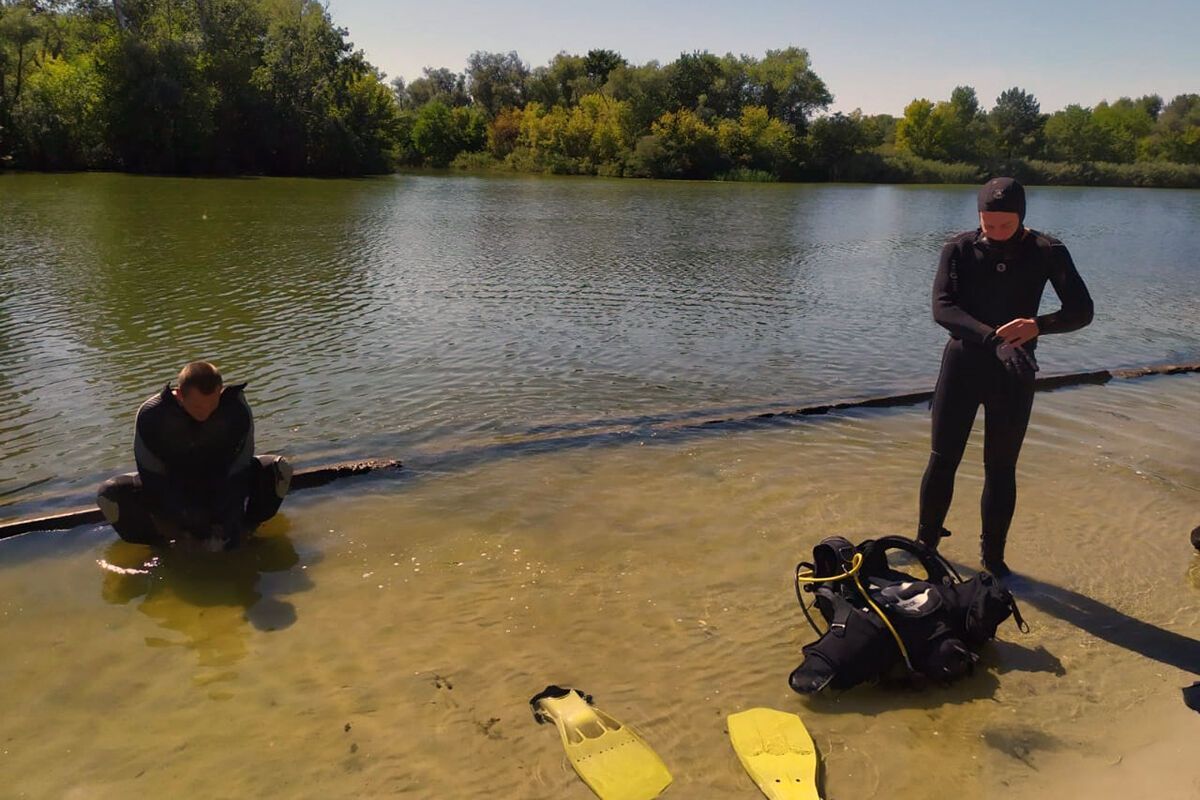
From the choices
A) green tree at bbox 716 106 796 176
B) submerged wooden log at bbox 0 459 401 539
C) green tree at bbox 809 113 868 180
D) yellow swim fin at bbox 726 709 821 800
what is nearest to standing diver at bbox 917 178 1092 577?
yellow swim fin at bbox 726 709 821 800

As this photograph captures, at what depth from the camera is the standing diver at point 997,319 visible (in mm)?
4840

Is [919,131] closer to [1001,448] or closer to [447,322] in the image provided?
[447,322]

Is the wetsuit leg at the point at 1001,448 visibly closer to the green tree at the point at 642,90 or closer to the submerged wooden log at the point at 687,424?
the submerged wooden log at the point at 687,424

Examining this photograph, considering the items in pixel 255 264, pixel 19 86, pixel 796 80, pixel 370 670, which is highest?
pixel 796 80

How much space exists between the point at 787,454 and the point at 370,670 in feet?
14.6

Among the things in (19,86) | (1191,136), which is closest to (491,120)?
(19,86)

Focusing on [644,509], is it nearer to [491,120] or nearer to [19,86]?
[19,86]

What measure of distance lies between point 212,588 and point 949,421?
15.0ft

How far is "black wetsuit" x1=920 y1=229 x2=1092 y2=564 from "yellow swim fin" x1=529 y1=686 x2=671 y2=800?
8.62ft

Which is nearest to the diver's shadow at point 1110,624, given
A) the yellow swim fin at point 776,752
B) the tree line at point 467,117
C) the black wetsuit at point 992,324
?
the black wetsuit at point 992,324

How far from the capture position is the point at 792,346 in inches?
489

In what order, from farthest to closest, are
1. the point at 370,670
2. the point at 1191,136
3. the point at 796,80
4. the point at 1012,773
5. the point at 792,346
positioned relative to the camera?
the point at 1191,136
the point at 796,80
the point at 792,346
the point at 370,670
the point at 1012,773

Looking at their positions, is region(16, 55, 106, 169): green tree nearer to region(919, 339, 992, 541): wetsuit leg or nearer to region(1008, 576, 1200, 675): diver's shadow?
region(919, 339, 992, 541): wetsuit leg

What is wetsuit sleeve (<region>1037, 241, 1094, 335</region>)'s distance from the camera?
4863 mm
